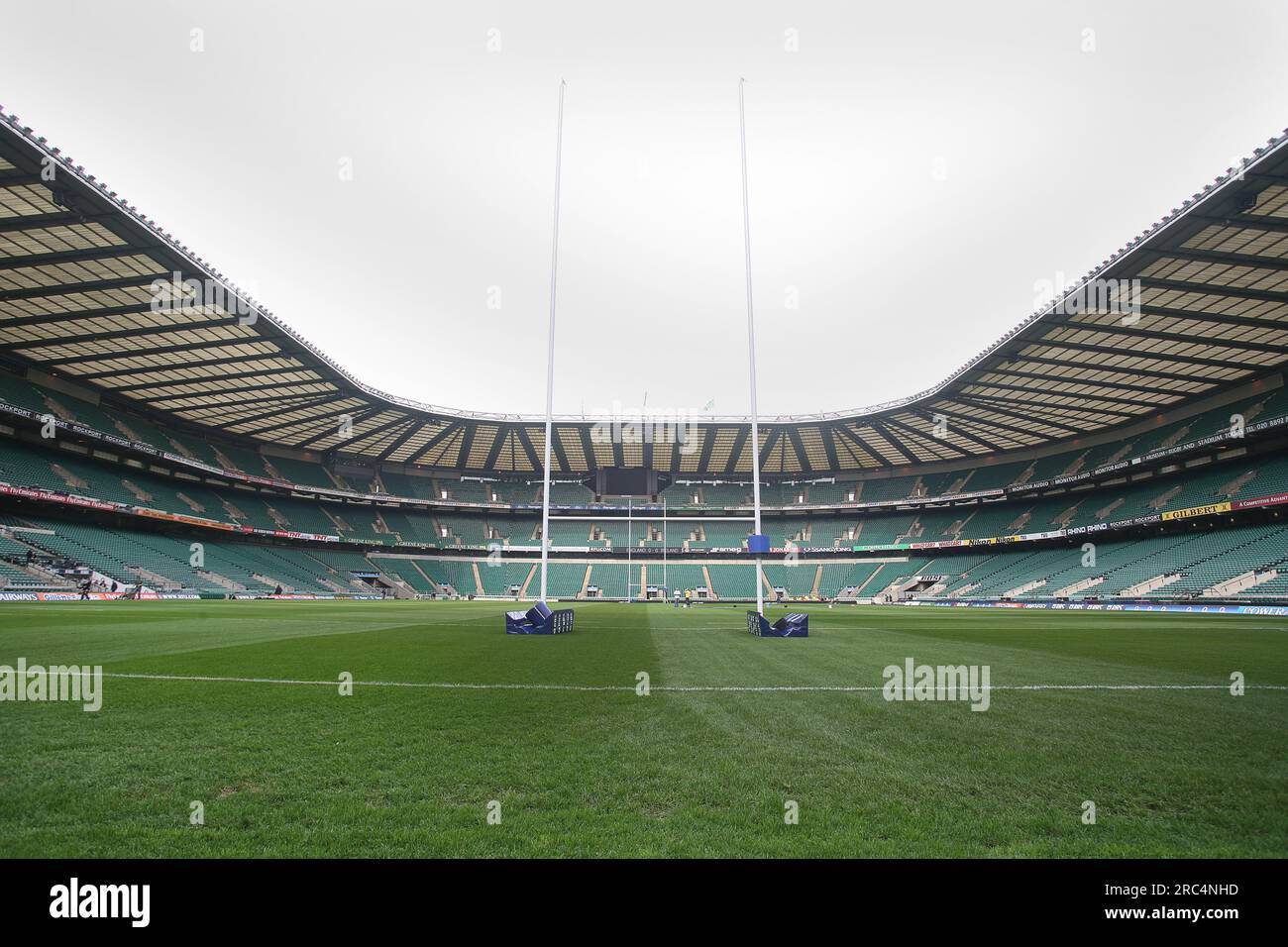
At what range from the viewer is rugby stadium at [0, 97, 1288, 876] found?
12.5ft

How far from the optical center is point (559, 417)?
62.5 metres

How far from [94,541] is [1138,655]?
55.1 metres

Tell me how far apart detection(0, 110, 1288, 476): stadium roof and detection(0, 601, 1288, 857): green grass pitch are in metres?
23.8

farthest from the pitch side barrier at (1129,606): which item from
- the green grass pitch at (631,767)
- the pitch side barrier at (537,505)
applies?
the green grass pitch at (631,767)

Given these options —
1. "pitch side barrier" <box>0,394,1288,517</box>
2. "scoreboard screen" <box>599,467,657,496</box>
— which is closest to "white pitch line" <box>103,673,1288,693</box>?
"pitch side barrier" <box>0,394,1288,517</box>

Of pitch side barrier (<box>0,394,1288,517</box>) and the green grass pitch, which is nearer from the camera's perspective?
the green grass pitch

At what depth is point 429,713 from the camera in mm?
6570

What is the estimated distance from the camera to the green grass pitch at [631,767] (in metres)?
3.24

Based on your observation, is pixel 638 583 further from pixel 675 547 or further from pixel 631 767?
pixel 631 767

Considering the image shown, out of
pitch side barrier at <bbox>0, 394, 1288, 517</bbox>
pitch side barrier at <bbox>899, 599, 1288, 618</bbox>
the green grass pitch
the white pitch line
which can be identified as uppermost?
pitch side barrier at <bbox>0, 394, 1288, 517</bbox>

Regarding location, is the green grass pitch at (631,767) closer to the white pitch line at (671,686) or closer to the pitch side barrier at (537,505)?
the white pitch line at (671,686)

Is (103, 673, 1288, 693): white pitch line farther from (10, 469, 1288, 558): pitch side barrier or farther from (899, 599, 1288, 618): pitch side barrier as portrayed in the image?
(10, 469, 1288, 558): pitch side barrier

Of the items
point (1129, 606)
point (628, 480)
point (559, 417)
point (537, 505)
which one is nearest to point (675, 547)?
point (628, 480)

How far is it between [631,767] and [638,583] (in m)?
62.4
